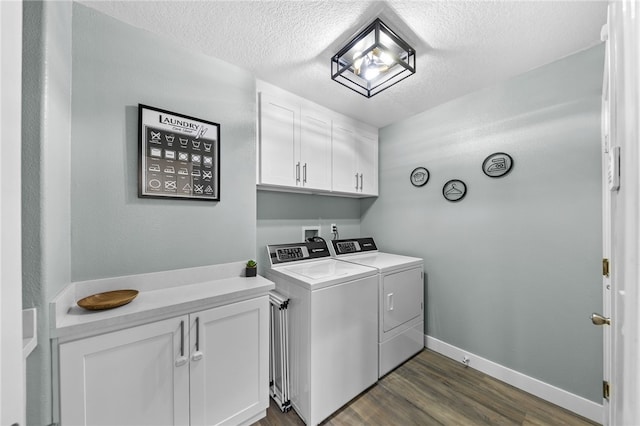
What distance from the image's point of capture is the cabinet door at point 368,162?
9.10ft

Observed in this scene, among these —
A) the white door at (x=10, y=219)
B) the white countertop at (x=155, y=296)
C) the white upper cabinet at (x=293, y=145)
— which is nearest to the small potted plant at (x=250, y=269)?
the white countertop at (x=155, y=296)

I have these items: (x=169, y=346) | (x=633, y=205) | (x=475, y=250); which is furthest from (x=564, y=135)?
(x=169, y=346)

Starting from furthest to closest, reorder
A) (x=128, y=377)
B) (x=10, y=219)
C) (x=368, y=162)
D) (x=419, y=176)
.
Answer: (x=368, y=162) < (x=419, y=176) < (x=128, y=377) < (x=10, y=219)

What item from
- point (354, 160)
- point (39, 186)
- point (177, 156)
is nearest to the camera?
point (39, 186)

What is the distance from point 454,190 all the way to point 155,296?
2.54 meters

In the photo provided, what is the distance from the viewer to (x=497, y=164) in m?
2.01

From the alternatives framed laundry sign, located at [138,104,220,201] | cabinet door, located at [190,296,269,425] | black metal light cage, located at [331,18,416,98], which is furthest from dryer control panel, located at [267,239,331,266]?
black metal light cage, located at [331,18,416,98]

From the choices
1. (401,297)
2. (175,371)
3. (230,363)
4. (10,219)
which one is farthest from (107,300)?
(401,297)

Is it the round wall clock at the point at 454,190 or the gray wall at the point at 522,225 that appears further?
the round wall clock at the point at 454,190

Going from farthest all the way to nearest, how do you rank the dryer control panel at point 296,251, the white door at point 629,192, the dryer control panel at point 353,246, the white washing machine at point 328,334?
the dryer control panel at point 353,246 < the dryer control panel at point 296,251 < the white washing machine at point 328,334 < the white door at point 629,192

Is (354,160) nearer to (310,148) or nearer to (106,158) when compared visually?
(310,148)

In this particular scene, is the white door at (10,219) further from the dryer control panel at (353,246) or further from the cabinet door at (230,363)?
the dryer control panel at (353,246)

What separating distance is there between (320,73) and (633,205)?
6.19 feet

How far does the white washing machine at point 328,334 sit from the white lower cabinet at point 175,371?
235mm
